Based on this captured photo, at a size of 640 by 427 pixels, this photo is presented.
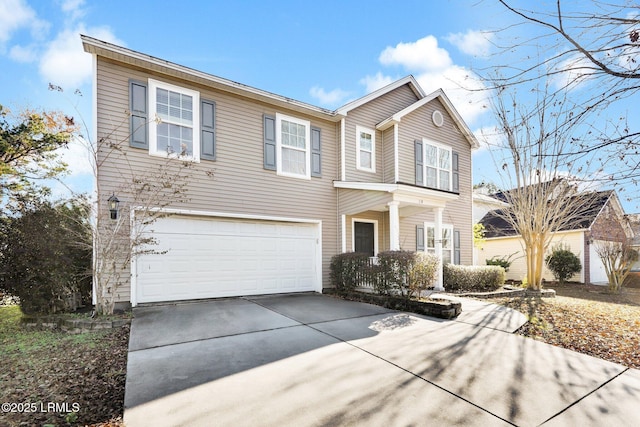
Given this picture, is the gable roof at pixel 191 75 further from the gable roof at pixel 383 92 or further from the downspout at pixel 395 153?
the downspout at pixel 395 153

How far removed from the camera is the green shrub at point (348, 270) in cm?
868

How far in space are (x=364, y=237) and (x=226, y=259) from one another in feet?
15.5

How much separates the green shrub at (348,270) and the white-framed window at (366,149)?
3.24m

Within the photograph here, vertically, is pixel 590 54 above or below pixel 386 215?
above

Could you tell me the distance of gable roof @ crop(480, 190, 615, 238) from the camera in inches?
565

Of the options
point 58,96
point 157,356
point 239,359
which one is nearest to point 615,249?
point 239,359

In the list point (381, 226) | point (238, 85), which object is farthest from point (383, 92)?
point (238, 85)

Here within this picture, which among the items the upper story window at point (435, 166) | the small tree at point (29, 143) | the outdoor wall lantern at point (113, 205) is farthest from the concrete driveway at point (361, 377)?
the small tree at point (29, 143)

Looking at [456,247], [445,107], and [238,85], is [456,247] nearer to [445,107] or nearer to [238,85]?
[445,107]

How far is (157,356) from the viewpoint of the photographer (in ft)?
13.3

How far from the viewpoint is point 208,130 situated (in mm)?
8203

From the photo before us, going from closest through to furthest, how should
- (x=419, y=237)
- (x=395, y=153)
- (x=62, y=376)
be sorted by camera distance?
(x=62, y=376), (x=395, y=153), (x=419, y=237)

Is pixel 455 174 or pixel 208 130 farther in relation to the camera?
pixel 455 174

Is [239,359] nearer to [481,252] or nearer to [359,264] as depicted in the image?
[359,264]
